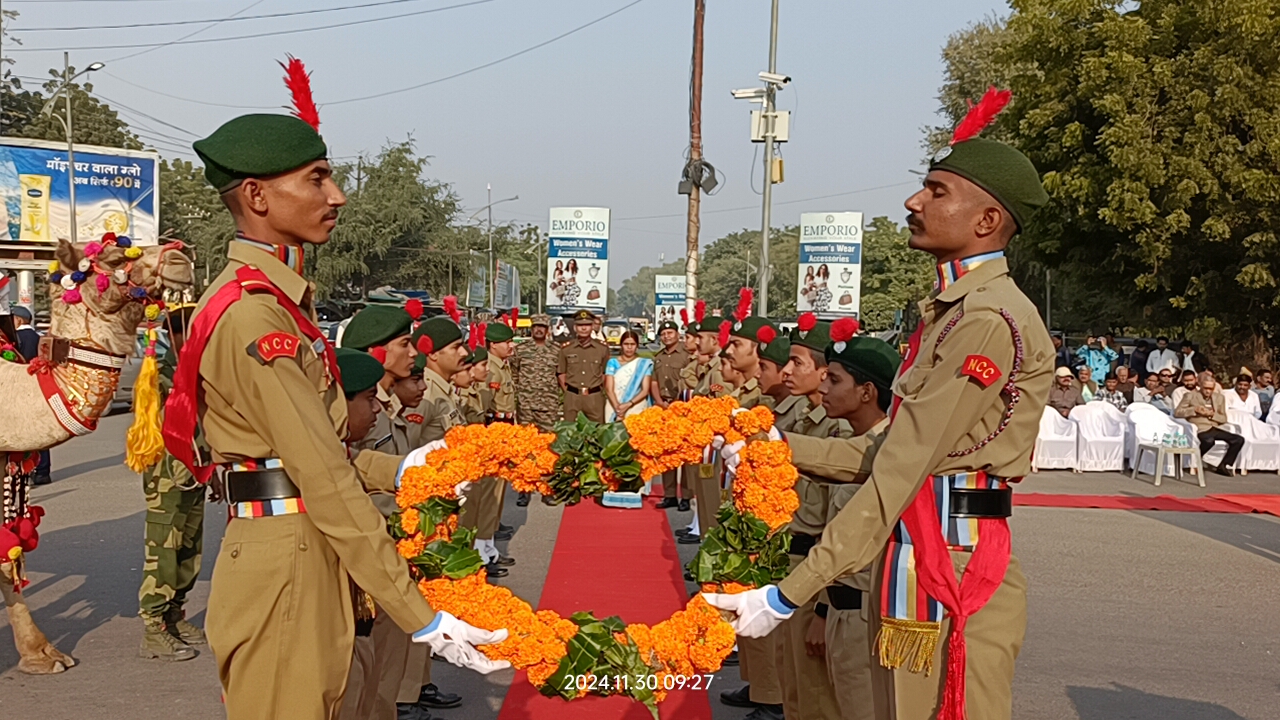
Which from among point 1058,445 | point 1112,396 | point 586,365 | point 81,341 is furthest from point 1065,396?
point 81,341

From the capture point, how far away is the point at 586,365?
573 inches

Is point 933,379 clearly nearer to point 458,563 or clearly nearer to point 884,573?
point 884,573

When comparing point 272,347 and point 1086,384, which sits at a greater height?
point 272,347

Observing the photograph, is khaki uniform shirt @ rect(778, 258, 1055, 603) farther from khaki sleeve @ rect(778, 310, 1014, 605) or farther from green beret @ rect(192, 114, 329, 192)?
green beret @ rect(192, 114, 329, 192)

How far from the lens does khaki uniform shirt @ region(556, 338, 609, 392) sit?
47.7 feet

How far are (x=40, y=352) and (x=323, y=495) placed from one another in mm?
3624

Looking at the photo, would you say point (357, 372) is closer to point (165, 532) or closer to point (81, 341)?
point (81, 341)

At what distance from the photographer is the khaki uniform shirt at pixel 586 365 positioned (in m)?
14.5

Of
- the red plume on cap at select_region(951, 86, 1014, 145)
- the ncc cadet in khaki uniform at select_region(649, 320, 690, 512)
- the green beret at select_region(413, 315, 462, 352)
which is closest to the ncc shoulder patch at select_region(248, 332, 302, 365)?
the red plume on cap at select_region(951, 86, 1014, 145)

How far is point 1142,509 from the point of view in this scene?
13117 mm

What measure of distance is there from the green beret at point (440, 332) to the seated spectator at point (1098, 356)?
18159mm

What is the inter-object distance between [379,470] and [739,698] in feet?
10.6

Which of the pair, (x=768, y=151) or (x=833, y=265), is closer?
(x=768, y=151)

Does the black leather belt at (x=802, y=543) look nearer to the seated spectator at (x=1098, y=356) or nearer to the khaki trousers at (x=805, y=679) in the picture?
the khaki trousers at (x=805, y=679)
